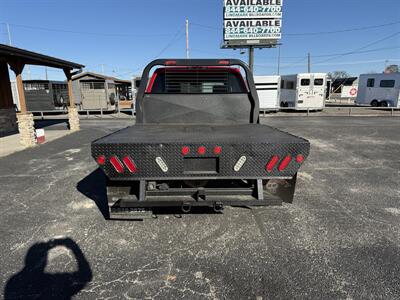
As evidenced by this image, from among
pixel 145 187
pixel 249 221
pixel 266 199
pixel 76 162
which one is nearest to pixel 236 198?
pixel 266 199

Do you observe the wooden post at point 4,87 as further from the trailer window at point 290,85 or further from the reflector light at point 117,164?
the trailer window at point 290,85

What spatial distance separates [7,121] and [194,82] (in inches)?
523

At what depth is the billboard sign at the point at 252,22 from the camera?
20781mm

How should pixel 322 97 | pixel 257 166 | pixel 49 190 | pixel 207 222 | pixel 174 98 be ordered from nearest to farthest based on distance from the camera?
pixel 257 166, pixel 207 222, pixel 174 98, pixel 49 190, pixel 322 97

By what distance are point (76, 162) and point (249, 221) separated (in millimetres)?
5568

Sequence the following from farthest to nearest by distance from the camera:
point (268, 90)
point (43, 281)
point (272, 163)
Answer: point (268, 90)
point (272, 163)
point (43, 281)

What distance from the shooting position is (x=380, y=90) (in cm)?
2438

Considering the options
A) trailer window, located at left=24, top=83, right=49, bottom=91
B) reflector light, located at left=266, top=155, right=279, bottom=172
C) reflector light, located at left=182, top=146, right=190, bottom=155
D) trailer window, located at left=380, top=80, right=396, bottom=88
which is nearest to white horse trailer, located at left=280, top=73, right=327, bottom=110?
trailer window, located at left=380, top=80, right=396, bottom=88

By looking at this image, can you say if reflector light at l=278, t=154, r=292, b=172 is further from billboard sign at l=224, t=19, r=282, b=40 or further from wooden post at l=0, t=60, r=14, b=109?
billboard sign at l=224, t=19, r=282, b=40

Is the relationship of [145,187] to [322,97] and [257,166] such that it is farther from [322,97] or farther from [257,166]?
[322,97]

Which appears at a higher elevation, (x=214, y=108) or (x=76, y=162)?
(x=214, y=108)

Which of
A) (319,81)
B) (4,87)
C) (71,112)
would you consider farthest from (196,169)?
(319,81)

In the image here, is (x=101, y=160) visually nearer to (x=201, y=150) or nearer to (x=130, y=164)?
(x=130, y=164)

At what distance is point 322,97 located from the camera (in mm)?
21734
